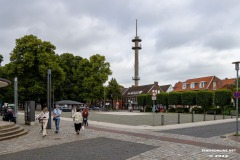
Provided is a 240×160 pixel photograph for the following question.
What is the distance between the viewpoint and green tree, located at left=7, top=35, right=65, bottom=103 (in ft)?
156

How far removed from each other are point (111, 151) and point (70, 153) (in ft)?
5.09

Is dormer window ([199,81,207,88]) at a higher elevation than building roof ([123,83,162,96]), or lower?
higher

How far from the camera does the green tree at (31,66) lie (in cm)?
4769

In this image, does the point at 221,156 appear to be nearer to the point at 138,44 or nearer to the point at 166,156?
the point at 166,156

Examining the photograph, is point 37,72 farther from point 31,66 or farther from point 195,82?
point 195,82

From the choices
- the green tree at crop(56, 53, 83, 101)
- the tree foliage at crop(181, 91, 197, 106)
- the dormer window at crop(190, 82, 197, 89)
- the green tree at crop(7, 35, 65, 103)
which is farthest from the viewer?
the dormer window at crop(190, 82, 197, 89)

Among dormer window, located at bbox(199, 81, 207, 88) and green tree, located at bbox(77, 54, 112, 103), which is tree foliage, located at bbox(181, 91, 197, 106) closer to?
green tree, located at bbox(77, 54, 112, 103)

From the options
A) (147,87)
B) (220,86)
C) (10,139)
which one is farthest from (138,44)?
(10,139)

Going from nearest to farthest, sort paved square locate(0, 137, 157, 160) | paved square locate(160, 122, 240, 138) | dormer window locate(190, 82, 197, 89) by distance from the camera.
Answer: paved square locate(0, 137, 157, 160) < paved square locate(160, 122, 240, 138) < dormer window locate(190, 82, 197, 89)

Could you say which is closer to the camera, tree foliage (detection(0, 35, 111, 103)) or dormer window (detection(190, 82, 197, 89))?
tree foliage (detection(0, 35, 111, 103))

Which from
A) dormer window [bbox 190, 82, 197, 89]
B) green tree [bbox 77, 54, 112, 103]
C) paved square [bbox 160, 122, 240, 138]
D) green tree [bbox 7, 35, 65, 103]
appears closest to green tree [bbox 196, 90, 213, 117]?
green tree [bbox 77, 54, 112, 103]

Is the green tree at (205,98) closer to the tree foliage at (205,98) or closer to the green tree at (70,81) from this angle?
the tree foliage at (205,98)

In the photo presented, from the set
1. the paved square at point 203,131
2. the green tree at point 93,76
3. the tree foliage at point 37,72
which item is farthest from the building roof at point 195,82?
the paved square at point 203,131

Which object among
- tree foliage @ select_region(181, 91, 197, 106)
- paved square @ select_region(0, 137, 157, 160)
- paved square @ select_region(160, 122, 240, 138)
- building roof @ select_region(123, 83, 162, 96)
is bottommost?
paved square @ select_region(160, 122, 240, 138)
